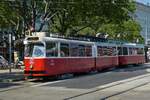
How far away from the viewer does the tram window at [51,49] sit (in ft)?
89.7

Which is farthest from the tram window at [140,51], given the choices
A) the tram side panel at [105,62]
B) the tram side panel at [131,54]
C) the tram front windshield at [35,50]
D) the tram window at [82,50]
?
the tram front windshield at [35,50]

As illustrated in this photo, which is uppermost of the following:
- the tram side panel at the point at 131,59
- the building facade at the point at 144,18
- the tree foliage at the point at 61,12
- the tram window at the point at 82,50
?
the building facade at the point at 144,18

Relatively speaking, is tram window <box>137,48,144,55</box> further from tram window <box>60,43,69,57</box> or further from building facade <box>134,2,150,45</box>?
building facade <box>134,2,150,45</box>

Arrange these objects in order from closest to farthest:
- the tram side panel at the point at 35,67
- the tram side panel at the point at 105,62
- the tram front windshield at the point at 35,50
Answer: the tram side panel at the point at 35,67 < the tram front windshield at the point at 35,50 < the tram side panel at the point at 105,62

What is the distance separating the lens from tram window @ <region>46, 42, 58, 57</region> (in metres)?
27.4

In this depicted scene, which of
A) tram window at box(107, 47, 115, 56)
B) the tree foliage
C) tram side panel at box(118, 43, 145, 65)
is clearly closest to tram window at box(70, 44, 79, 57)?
the tree foliage

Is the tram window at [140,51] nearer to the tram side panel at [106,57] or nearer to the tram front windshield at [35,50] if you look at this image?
the tram side panel at [106,57]

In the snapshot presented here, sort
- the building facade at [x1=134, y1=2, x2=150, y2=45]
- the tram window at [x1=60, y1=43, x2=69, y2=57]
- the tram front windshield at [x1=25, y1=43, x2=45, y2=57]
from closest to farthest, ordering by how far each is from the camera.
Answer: the tram front windshield at [x1=25, y1=43, x2=45, y2=57] < the tram window at [x1=60, y1=43, x2=69, y2=57] < the building facade at [x1=134, y1=2, x2=150, y2=45]

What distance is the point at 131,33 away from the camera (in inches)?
3002

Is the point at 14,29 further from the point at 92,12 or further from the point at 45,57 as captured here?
the point at 45,57

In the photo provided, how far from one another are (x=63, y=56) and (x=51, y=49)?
157cm

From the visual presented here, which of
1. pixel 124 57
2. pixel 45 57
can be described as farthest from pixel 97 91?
pixel 124 57

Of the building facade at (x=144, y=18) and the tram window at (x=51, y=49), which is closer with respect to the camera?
the tram window at (x=51, y=49)

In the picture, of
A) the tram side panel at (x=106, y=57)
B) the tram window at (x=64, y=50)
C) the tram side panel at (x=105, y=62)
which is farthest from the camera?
the tram side panel at (x=106, y=57)
